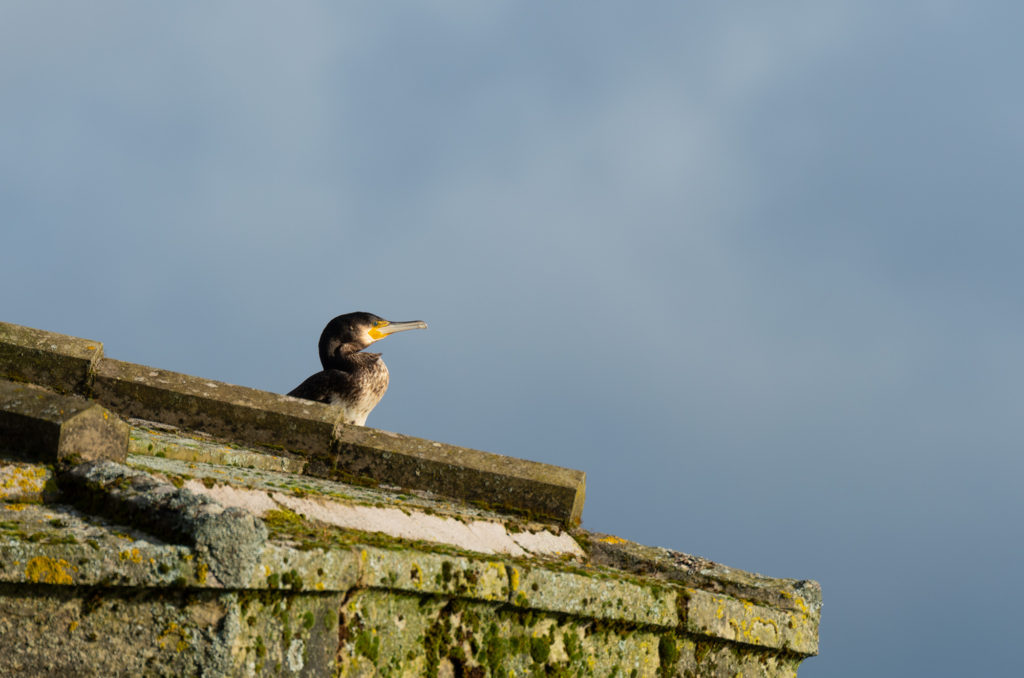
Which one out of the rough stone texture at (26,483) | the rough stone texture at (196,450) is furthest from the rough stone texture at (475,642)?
the rough stone texture at (196,450)

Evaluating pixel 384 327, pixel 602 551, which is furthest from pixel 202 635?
pixel 384 327

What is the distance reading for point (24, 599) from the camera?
10.6 ft

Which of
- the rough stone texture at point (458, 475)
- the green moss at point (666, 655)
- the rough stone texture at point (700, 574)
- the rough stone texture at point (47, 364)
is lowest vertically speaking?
the green moss at point (666, 655)

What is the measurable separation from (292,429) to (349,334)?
256 centimetres

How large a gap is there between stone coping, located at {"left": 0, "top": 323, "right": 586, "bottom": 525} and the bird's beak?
2.52 meters

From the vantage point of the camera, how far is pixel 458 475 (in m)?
6.94

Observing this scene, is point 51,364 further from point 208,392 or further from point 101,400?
point 208,392

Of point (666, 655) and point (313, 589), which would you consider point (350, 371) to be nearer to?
point (666, 655)

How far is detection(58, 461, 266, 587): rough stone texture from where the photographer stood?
3.41 m

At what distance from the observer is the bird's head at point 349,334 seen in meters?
9.47

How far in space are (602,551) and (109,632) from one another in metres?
3.77

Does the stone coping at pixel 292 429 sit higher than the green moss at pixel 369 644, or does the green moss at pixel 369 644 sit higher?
the stone coping at pixel 292 429

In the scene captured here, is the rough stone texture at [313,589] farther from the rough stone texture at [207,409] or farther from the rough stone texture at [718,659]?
the rough stone texture at [207,409]

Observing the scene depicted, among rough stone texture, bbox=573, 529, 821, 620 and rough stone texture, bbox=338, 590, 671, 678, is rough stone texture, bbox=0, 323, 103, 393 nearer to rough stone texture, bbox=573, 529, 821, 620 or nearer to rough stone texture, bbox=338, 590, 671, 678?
rough stone texture, bbox=573, 529, 821, 620
